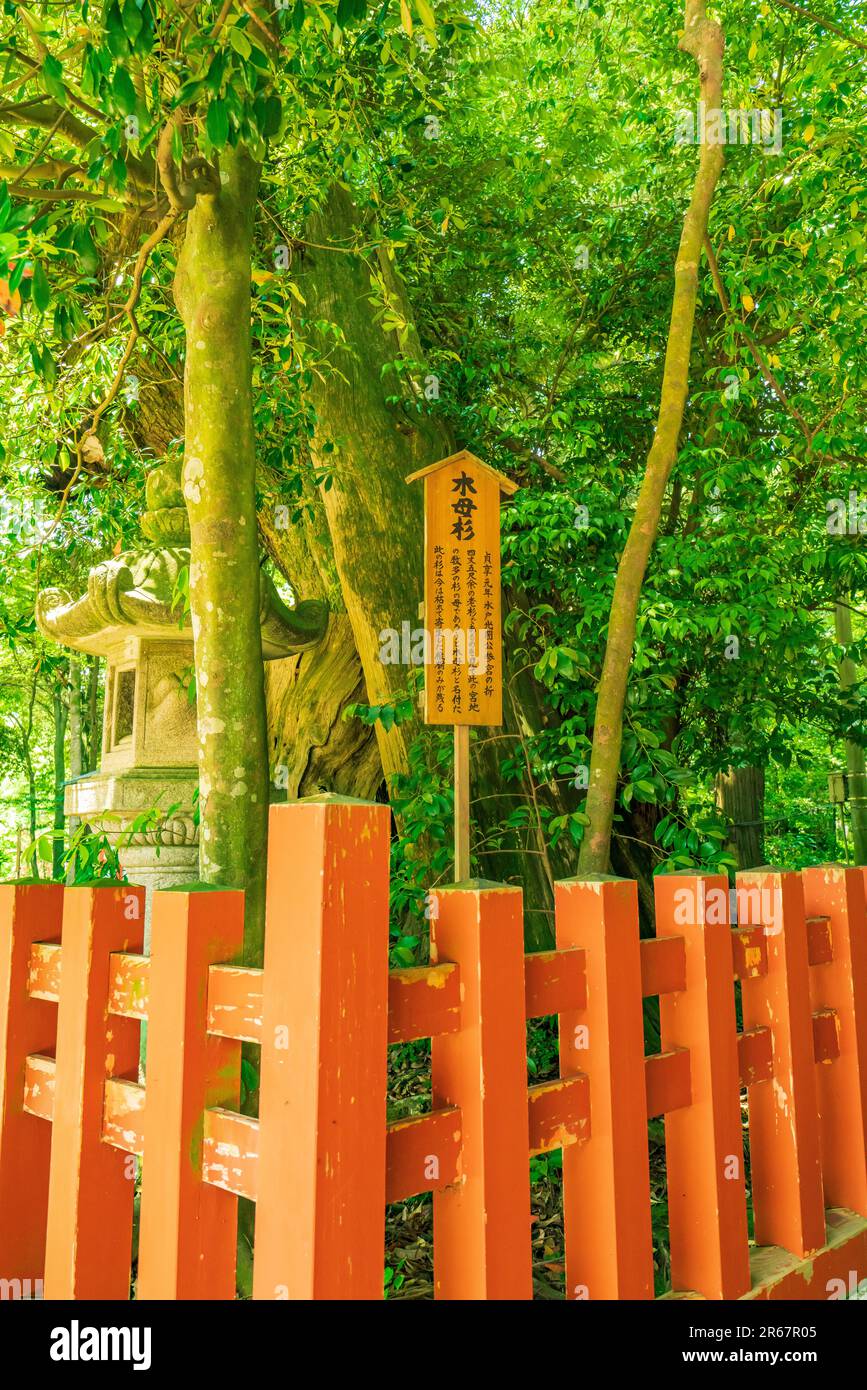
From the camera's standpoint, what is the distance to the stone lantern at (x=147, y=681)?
155 inches

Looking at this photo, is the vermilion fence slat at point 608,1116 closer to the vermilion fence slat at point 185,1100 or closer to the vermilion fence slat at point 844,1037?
the vermilion fence slat at point 185,1100

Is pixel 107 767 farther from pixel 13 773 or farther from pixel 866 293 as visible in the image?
pixel 13 773

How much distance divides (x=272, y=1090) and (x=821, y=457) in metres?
4.80

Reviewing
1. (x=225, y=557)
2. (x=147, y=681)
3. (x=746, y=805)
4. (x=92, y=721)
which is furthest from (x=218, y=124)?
(x=92, y=721)

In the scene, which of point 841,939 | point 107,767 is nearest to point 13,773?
point 107,767

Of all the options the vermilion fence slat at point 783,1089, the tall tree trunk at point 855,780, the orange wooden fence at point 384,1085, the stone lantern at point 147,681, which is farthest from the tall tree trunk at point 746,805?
the vermilion fence slat at point 783,1089

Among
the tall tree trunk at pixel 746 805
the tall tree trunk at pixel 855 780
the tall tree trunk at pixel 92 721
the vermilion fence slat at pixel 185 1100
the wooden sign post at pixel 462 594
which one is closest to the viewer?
the vermilion fence slat at pixel 185 1100

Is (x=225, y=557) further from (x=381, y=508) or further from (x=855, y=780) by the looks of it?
(x=855, y=780)

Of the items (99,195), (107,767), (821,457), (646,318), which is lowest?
(107,767)

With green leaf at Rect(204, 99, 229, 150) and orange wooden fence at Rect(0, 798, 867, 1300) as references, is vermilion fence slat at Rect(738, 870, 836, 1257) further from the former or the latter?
green leaf at Rect(204, 99, 229, 150)

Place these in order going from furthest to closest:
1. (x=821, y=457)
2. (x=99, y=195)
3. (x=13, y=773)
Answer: (x=13, y=773) → (x=821, y=457) → (x=99, y=195)

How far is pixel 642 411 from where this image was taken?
5633mm

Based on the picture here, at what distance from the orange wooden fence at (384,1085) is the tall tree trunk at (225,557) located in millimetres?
506

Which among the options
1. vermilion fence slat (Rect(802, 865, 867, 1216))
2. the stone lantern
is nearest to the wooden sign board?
the stone lantern
